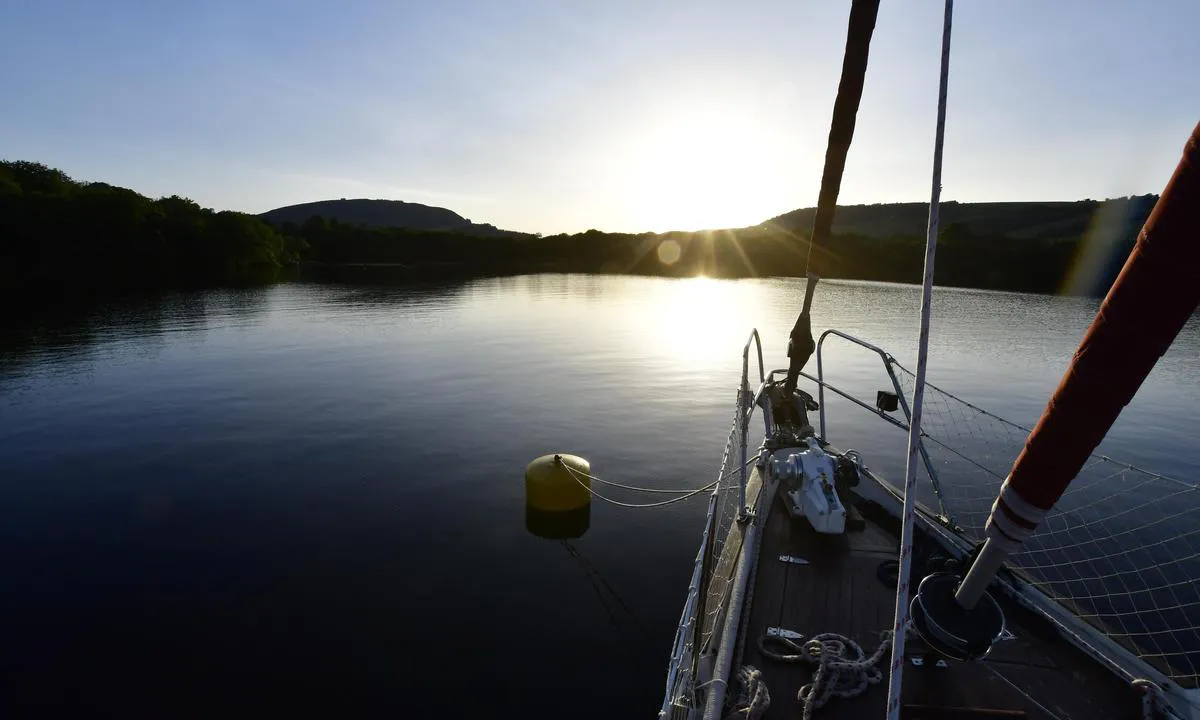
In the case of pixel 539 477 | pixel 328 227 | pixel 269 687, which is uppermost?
pixel 328 227

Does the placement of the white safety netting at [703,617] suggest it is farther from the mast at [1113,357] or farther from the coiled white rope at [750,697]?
the mast at [1113,357]

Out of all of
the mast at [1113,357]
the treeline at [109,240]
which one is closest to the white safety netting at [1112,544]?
the mast at [1113,357]

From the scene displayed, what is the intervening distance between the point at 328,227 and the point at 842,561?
20026 centimetres

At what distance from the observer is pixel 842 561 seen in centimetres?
826

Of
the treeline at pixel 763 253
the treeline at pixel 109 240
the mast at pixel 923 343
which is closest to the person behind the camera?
the mast at pixel 923 343

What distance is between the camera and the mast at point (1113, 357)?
234cm

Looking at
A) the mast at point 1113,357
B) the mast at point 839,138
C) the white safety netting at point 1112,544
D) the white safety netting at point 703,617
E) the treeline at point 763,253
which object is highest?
the treeline at point 763,253

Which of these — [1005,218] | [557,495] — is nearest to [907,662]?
[557,495]

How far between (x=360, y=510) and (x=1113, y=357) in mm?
15530

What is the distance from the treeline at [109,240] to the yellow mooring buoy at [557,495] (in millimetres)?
89920

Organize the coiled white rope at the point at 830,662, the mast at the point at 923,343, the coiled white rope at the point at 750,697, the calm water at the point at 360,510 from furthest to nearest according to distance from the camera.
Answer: the calm water at the point at 360,510 → the coiled white rope at the point at 830,662 → the coiled white rope at the point at 750,697 → the mast at the point at 923,343

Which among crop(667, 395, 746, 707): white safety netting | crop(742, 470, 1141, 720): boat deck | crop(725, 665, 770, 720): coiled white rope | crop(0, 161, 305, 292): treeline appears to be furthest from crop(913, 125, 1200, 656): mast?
crop(0, 161, 305, 292): treeline

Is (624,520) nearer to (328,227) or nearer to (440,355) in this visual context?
(440,355)

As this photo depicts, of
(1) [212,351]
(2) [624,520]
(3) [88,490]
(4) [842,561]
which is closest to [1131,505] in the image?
(4) [842,561]
